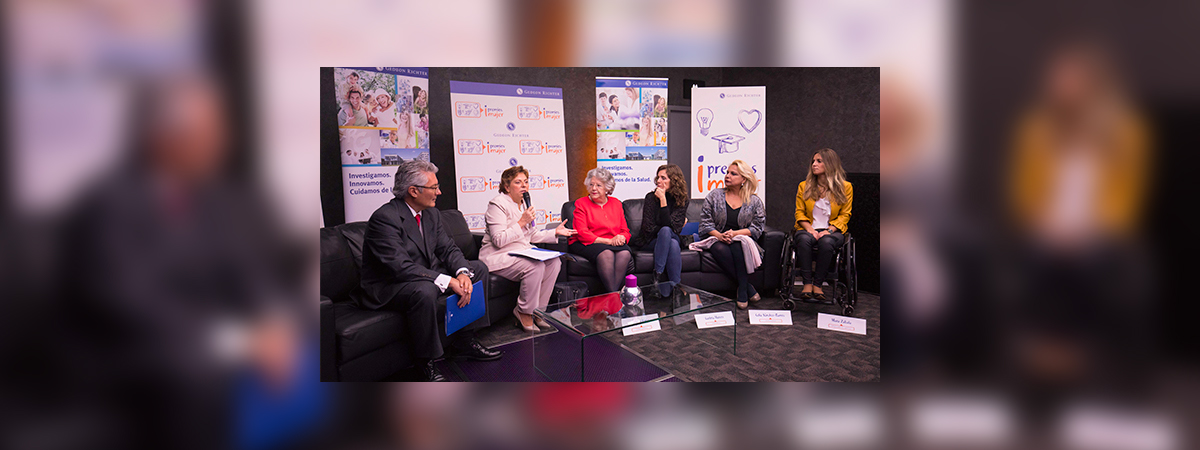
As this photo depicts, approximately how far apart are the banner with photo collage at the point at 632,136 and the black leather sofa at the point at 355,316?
0.80 metres

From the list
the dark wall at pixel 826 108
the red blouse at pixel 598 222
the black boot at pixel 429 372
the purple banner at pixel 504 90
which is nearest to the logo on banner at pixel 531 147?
the purple banner at pixel 504 90

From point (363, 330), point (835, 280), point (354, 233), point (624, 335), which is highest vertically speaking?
point (354, 233)

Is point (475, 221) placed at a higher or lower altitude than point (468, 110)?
lower

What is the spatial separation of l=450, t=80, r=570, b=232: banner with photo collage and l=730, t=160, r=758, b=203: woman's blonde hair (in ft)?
3.00

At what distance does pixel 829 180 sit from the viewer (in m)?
2.71

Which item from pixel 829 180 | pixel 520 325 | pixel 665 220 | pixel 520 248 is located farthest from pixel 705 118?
pixel 520 325

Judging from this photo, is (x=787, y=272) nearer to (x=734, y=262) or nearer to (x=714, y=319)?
(x=734, y=262)

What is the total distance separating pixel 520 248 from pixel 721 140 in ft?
3.97

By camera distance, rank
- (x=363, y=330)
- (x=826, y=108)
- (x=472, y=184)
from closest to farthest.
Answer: (x=826, y=108), (x=363, y=330), (x=472, y=184)

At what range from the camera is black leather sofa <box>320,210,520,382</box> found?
Answer: 263 cm

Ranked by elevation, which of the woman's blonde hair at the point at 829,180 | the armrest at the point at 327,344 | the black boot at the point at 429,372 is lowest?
the black boot at the point at 429,372

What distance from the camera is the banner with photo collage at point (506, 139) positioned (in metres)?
2.60

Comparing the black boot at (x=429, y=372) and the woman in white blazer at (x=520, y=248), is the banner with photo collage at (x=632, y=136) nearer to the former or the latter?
the woman in white blazer at (x=520, y=248)
